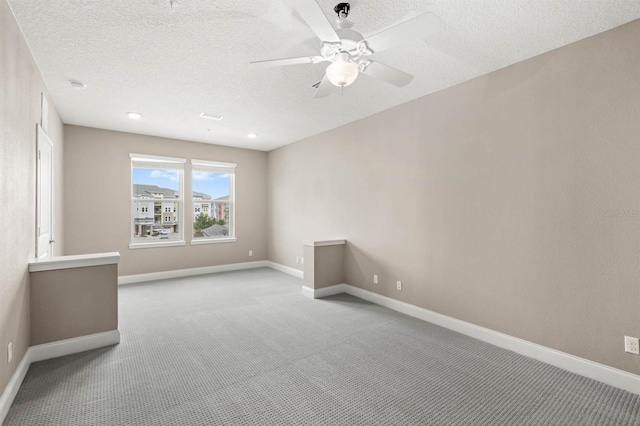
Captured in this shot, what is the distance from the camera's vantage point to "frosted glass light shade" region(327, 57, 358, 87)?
2045 millimetres

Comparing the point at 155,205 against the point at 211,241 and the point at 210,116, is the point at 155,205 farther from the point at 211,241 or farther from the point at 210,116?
the point at 210,116

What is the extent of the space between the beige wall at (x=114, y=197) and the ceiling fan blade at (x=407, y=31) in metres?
5.05

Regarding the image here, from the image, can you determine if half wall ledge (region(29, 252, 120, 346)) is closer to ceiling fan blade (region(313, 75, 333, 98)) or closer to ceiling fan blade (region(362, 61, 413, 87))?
ceiling fan blade (region(313, 75, 333, 98))

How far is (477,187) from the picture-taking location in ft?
10.7

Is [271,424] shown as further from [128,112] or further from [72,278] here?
[128,112]

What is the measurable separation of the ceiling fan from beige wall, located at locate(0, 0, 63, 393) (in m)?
1.73

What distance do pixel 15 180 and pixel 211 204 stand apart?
4239 millimetres

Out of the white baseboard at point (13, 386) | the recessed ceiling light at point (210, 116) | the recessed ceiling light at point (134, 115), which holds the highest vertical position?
the recessed ceiling light at point (134, 115)

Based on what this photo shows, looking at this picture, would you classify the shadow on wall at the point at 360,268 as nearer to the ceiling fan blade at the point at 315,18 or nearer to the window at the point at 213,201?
the window at the point at 213,201

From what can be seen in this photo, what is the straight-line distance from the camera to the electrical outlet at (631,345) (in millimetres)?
2271

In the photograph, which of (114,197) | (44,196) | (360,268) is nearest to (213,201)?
(114,197)

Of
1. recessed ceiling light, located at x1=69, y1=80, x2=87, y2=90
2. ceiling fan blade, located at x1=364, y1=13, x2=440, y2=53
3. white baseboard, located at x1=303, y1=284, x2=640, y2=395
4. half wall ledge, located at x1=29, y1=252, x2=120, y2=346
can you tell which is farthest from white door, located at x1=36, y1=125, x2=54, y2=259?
white baseboard, located at x1=303, y1=284, x2=640, y2=395

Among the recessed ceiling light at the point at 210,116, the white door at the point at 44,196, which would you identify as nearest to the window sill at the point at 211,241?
the white door at the point at 44,196

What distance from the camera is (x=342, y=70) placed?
6.72 feet
